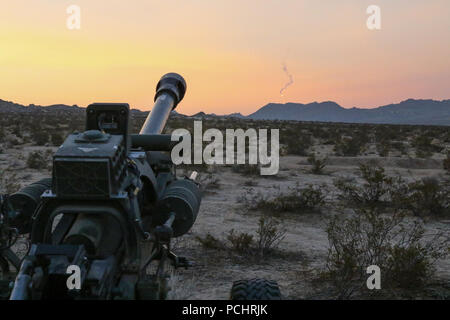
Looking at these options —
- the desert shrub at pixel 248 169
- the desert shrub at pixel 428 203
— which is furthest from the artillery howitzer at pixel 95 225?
the desert shrub at pixel 248 169

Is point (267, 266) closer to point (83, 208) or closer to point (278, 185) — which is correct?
point (83, 208)

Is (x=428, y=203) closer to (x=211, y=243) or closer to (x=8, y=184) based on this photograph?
(x=211, y=243)

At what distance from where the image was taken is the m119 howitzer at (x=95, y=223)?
2.99 m

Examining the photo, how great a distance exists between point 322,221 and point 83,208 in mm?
7168

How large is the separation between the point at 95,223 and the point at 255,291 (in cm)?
142

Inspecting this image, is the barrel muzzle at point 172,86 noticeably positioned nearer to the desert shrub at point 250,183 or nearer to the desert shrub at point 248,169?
the desert shrub at point 250,183

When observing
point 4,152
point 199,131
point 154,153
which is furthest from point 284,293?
point 199,131

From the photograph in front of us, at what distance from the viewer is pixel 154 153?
493 centimetres

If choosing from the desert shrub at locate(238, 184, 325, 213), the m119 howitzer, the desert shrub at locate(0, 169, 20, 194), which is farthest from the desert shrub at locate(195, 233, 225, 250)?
the desert shrub at locate(0, 169, 20, 194)

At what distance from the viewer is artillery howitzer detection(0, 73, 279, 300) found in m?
2.99

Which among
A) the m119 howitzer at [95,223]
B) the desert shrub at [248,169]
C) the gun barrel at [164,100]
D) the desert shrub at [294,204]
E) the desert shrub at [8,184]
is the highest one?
the gun barrel at [164,100]

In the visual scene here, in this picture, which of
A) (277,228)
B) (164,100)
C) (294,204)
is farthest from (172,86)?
(294,204)

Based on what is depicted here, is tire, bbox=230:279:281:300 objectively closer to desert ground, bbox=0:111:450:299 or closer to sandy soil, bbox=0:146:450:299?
desert ground, bbox=0:111:450:299
